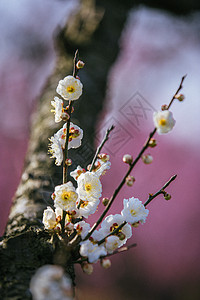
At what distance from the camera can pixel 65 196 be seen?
1.73ft

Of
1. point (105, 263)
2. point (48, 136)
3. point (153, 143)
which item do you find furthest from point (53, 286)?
point (48, 136)

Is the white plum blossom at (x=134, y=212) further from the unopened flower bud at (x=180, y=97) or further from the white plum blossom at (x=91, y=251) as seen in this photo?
the unopened flower bud at (x=180, y=97)

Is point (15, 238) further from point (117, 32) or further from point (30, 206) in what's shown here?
point (117, 32)

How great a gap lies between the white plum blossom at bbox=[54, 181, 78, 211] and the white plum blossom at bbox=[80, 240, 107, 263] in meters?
0.07

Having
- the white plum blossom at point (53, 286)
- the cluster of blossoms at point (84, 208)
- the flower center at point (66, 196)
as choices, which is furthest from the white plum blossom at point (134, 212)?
the white plum blossom at point (53, 286)

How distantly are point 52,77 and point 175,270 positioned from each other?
235 centimetres

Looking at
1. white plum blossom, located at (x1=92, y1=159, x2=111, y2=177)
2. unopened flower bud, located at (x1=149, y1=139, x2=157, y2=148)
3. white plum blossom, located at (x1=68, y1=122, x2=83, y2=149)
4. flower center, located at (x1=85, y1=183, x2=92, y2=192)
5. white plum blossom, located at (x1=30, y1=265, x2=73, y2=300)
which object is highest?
white plum blossom, located at (x1=68, y1=122, x2=83, y2=149)

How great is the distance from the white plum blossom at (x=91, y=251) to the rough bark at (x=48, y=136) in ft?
0.30

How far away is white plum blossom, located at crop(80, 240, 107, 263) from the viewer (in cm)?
50

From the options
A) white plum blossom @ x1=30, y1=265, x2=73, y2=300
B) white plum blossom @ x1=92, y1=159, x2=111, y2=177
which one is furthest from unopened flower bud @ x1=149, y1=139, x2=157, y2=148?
white plum blossom @ x1=30, y1=265, x2=73, y2=300

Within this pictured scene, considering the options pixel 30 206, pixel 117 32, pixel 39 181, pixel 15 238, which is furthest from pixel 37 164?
pixel 117 32

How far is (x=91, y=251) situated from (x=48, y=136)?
23.8 inches

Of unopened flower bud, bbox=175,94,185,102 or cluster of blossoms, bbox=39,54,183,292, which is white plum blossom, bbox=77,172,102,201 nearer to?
cluster of blossoms, bbox=39,54,183,292

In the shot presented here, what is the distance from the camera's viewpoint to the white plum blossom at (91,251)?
496 millimetres
